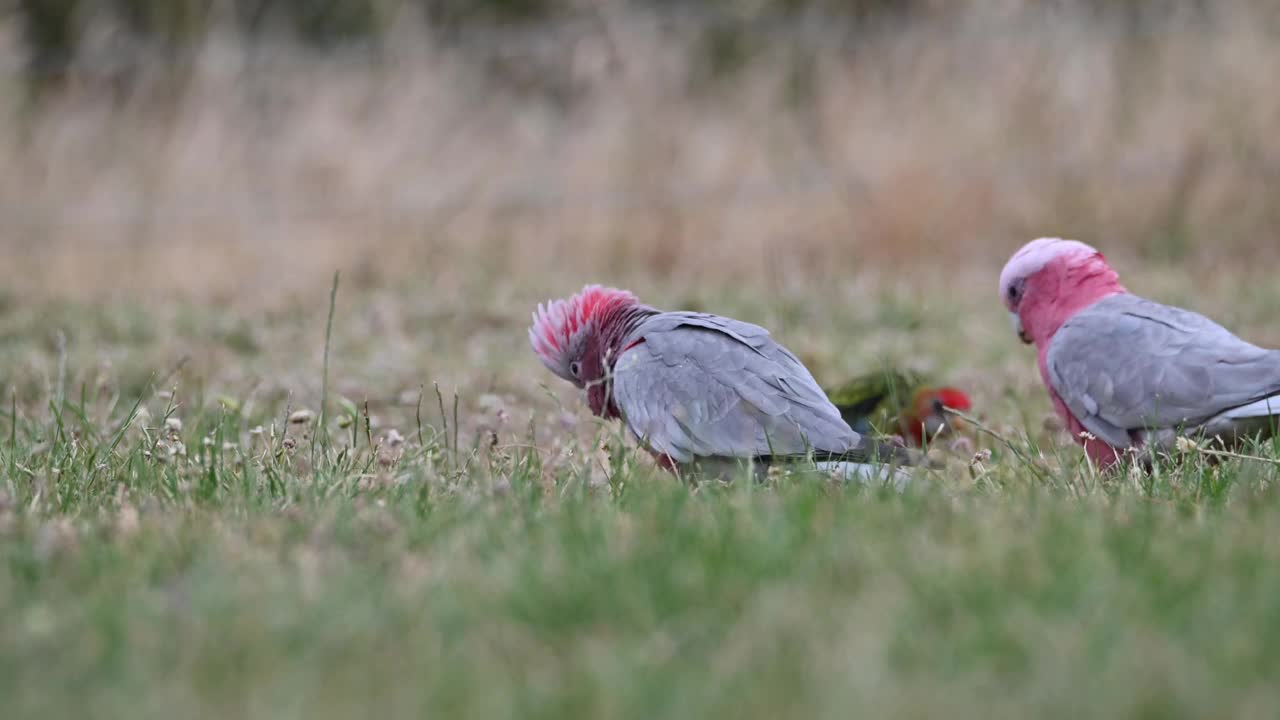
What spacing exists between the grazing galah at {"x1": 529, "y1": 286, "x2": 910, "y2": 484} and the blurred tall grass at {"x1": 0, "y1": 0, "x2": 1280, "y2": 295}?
400cm

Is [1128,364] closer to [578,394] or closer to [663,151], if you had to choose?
[578,394]

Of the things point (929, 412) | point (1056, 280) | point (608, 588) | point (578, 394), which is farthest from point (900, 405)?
point (608, 588)

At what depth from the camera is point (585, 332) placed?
11.2 feet

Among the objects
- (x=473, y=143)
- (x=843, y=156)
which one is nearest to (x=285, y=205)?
(x=473, y=143)

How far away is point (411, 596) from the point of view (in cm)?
200

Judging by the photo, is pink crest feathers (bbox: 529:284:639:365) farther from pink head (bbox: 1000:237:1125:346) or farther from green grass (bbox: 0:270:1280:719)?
pink head (bbox: 1000:237:1125:346)

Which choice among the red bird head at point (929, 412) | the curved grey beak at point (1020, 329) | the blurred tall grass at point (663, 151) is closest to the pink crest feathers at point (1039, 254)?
the curved grey beak at point (1020, 329)

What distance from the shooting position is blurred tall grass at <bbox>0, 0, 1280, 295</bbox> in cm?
787

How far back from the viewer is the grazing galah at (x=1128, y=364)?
324 centimetres

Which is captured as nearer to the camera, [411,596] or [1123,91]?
[411,596]

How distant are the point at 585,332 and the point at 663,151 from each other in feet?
16.8

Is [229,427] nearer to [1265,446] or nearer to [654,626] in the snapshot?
[654,626]

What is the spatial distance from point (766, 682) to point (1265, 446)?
1985mm

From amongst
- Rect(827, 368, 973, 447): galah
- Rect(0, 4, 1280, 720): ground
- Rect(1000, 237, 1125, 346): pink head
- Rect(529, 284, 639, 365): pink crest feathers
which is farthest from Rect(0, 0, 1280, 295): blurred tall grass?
Rect(529, 284, 639, 365): pink crest feathers
